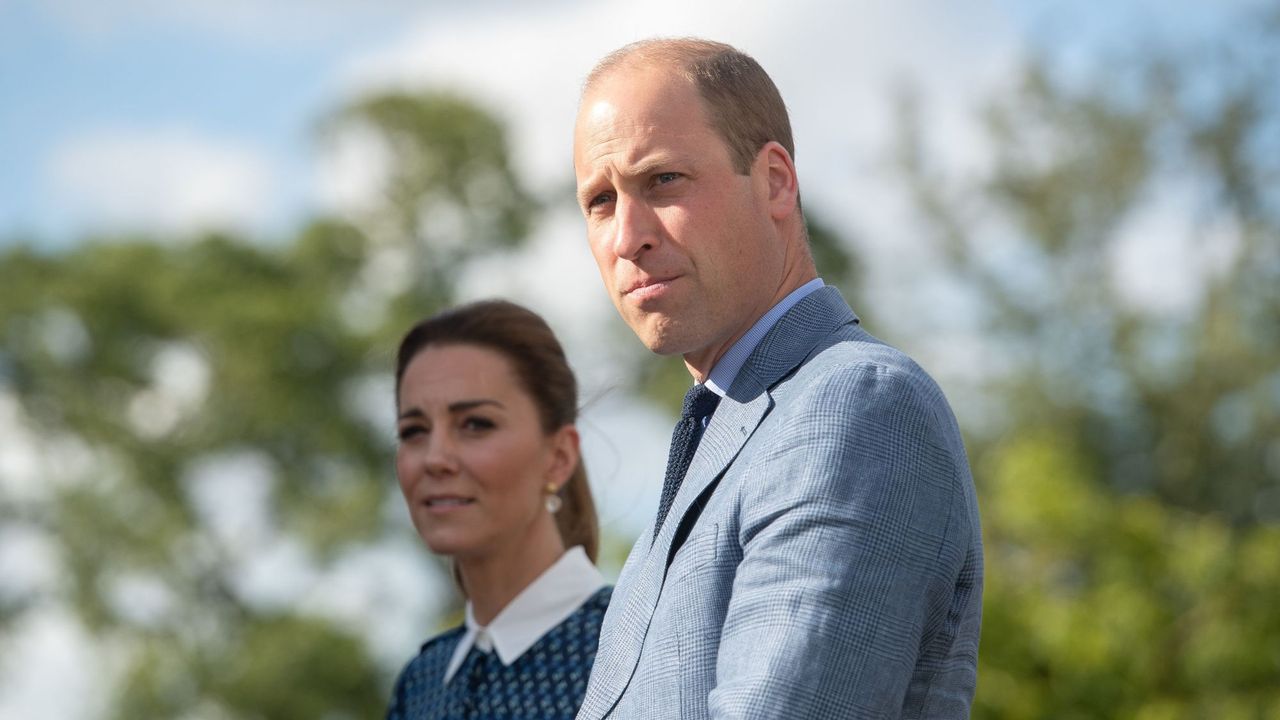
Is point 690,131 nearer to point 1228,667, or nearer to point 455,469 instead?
point 455,469

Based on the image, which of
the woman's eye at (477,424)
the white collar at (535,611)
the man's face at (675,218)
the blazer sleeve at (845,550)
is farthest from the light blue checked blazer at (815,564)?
the woman's eye at (477,424)

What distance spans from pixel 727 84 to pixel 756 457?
Result: 510mm

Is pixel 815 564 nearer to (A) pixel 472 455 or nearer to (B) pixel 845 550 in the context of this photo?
(B) pixel 845 550

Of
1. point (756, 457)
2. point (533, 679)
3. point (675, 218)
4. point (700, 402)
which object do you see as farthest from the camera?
point (533, 679)

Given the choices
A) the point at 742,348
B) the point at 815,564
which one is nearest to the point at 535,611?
the point at 742,348

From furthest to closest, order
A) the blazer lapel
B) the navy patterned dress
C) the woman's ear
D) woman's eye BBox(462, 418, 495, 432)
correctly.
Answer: the woman's ear < woman's eye BBox(462, 418, 495, 432) < the navy patterned dress < the blazer lapel

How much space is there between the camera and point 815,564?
181 cm

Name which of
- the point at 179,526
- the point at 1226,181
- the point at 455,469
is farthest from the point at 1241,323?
the point at 455,469

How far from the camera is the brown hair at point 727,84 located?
2.15 metres

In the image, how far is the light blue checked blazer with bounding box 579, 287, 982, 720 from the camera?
1.81 meters

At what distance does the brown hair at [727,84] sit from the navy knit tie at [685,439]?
31 centimetres

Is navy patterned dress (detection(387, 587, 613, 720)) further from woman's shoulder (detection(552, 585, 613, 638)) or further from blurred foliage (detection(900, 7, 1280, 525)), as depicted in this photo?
blurred foliage (detection(900, 7, 1280, 525))

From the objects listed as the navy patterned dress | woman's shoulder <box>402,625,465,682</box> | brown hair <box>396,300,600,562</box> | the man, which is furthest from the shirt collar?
woman's shoulder <box>402,625,465,682</box>

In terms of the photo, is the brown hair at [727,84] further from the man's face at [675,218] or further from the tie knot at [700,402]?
the tie knot at [700,402]
